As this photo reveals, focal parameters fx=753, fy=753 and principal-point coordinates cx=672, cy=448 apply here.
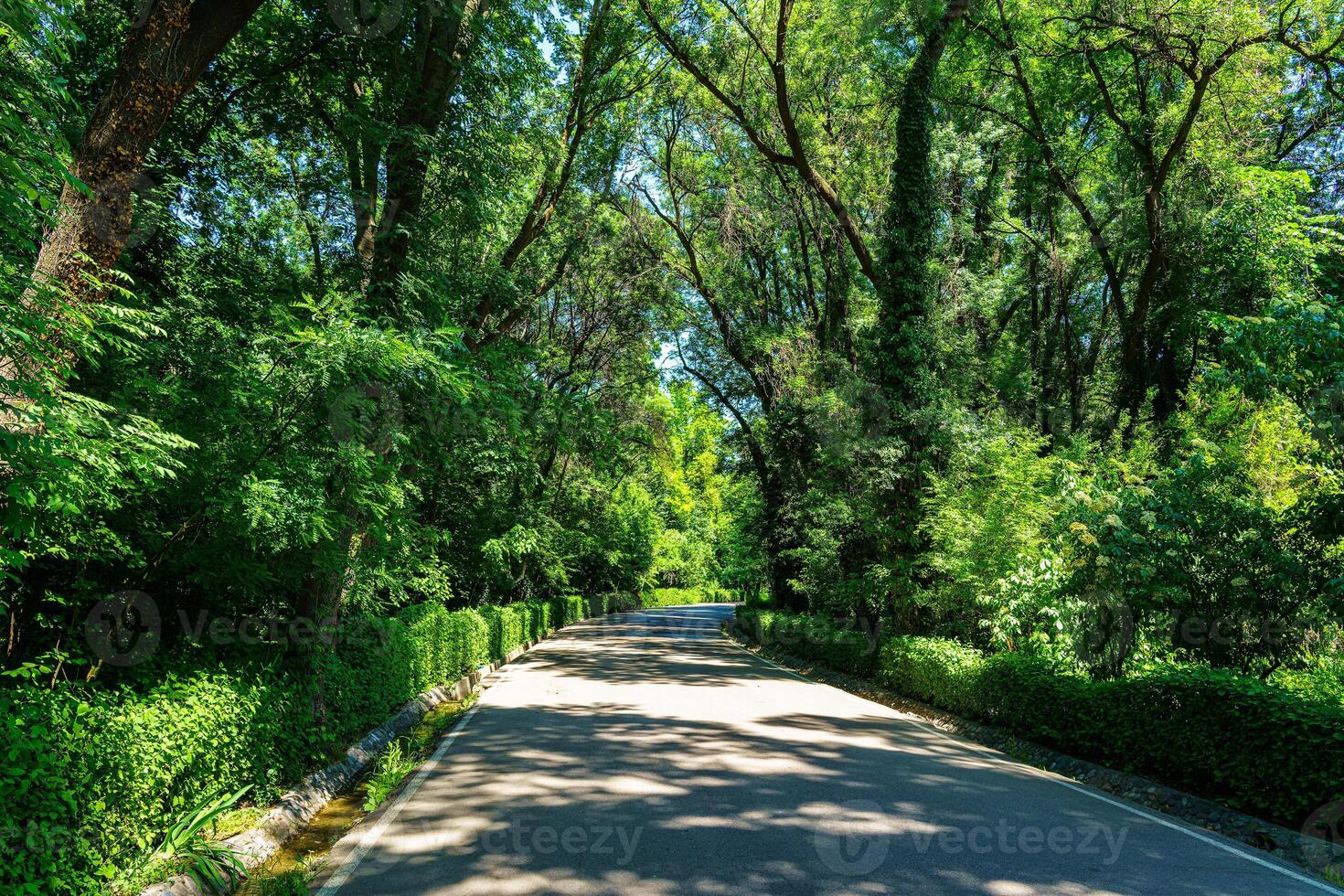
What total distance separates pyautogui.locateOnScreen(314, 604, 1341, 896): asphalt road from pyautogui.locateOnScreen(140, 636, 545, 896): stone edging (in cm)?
54

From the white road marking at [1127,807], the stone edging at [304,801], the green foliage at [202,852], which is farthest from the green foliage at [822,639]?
the green foliage at [202,852]

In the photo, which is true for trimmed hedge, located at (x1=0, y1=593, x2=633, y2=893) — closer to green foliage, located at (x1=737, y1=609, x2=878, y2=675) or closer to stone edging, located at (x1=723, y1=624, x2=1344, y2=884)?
stone edging, located at (x1=723, y1=624, x2=1344, y2=884)

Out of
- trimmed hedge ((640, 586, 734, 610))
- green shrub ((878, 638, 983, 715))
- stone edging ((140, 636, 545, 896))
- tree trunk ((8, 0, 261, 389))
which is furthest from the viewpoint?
trimmed hedge ((640, 586, 734, 610))

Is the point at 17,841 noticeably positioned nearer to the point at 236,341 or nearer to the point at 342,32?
the point at 236,341

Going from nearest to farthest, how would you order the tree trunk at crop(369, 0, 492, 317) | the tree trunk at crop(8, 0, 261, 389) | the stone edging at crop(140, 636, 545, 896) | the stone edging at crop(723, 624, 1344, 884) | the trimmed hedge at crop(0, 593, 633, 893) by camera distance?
the trimmed hedge at crop(0, 593, 633, 893) < the stone edging at crop(140, 636, 545, 896) < the tree trunk at crop(8, 0, 261, 389) < the stone edging at crop(723, 624, 1344, 884) < the tree trunk at crop(369, 0, 492, 317)

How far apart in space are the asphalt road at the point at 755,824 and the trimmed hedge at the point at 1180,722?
0.64m

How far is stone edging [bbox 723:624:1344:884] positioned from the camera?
5516 millimetres

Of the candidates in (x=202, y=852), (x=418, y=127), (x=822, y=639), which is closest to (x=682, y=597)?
(x=822, y=639)

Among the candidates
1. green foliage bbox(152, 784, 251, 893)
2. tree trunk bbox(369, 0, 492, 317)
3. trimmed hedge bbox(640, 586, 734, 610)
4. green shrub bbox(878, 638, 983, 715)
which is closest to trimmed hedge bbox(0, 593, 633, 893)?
green foliage bbox(152, 784, 251, 893)

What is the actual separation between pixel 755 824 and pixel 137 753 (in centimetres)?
408

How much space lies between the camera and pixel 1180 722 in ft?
23.2

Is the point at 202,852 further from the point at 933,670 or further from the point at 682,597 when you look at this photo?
the point at 682,597

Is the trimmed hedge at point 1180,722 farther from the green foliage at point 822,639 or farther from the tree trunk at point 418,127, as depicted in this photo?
the tree trunk at point 418,127

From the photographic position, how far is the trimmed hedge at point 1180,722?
588 centimetres
